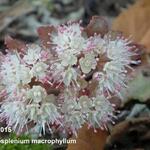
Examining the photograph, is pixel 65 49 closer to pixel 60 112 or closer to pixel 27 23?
pixel 60 112

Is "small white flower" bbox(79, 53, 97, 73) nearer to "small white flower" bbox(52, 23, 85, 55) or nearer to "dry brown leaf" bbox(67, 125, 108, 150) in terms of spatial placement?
"small white flower" bbox(52, 23, 85, 55)

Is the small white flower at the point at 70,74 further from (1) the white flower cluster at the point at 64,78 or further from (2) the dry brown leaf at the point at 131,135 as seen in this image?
(2) the dry brown leaf at the point at 131,135

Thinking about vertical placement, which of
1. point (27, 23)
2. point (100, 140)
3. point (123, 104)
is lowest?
point (100, 140)

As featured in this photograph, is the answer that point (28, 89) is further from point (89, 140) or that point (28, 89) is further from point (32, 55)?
point (89, 140)

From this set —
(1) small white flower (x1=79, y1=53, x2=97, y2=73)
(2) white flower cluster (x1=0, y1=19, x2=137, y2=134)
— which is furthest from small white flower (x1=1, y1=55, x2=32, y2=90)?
(1) small white flower (x1=79, y1=53, x2=97, y2=73)

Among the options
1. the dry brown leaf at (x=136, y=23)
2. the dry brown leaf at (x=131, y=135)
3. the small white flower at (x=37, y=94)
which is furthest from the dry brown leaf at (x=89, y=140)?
the dry brown leaf at (x=136, y=23)

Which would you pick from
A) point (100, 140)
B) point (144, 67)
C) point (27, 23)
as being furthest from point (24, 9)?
point (100, 140)

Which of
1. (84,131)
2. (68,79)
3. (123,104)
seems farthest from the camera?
(123,104)
